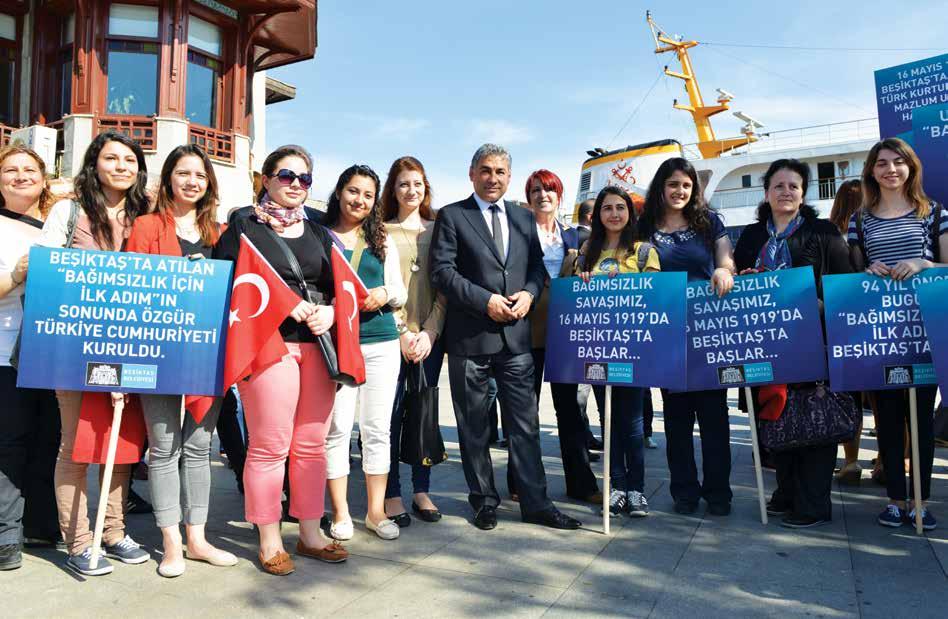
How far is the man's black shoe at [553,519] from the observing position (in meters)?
3.75

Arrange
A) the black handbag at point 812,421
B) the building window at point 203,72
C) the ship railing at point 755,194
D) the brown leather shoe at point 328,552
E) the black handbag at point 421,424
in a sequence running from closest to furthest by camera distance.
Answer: the brown leather shoe at point 328,552
the black handbag at point 812,421
the black handbag at point 421,424
the building window at point 203,72
the ship railing at point 755,194

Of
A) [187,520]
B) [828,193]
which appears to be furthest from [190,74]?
[828,193]

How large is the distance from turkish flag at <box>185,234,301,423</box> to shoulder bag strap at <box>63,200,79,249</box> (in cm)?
81

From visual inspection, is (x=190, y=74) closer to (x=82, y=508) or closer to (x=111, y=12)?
(x=111, y=12)

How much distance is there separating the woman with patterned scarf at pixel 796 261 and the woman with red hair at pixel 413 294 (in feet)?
6.14

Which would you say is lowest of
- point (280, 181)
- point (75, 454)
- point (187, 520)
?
point (187, 520)

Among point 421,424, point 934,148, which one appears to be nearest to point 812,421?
point 934,148

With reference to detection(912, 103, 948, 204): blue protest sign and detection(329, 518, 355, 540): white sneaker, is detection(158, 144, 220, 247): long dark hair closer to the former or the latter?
detection(329, 518, 355, 540): white sneaker

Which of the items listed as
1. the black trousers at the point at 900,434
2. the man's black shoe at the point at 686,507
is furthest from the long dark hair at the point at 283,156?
the black trousers at the point at 900,434

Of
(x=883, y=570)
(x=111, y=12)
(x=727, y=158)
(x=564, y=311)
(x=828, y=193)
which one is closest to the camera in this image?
(x=883, y=570)

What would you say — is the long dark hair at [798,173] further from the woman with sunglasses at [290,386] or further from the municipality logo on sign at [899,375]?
the woman with sunglasses at [290,386]

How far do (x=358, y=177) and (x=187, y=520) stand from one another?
1.95 metres

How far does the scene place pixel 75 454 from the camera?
3131 millimetres

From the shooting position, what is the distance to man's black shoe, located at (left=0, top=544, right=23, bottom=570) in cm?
311
